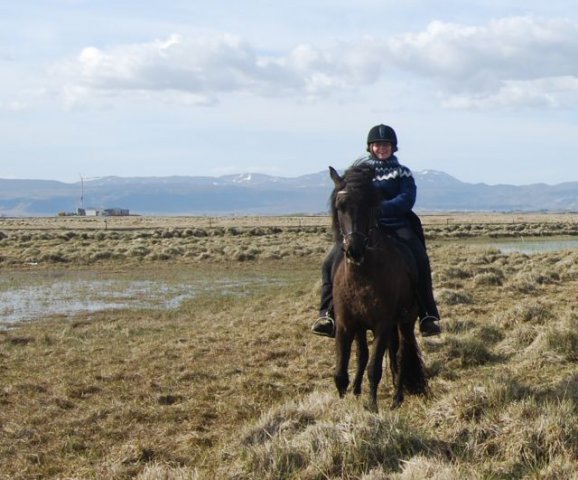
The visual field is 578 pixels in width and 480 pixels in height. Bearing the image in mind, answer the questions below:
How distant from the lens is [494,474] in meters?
4.83

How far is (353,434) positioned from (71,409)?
4.25 meters

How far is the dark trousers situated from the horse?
32 cm

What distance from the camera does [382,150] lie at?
7.65 meters

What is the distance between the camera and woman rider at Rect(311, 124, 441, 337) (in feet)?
24.7

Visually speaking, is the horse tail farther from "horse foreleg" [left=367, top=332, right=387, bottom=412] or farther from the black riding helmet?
the black riding helmet

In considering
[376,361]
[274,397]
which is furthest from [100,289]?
[376,361]

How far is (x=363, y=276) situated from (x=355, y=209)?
669 mm

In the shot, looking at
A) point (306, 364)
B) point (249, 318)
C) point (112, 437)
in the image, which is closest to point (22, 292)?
point (249, 318)

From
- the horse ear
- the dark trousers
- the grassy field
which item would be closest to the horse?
the horse ear

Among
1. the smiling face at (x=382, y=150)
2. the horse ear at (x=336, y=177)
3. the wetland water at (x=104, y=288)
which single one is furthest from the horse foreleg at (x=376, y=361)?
the wetland water at (x=104, y=288)

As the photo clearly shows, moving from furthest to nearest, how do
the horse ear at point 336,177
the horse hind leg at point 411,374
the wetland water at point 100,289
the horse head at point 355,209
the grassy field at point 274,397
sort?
the wetland water at point 100,289
the horse hind leg at point 411,374
the horse ear at point 336,177
the horse head at point 355,209
the grassy field at point 274,397

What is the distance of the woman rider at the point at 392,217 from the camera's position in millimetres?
7516

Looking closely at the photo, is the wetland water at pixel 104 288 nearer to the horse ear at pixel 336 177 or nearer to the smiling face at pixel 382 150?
the smiling face at pixel 382 150

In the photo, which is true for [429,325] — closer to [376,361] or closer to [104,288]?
[376,361]
